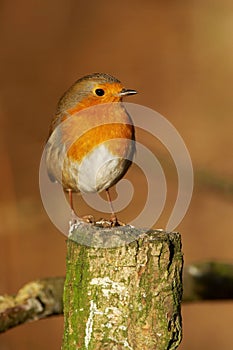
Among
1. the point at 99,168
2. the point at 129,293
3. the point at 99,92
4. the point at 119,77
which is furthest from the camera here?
the point at 119,77

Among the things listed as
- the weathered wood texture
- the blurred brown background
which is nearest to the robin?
the weathered wood texture

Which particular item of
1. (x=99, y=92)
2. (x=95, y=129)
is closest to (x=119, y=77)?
(x=99, y=92)

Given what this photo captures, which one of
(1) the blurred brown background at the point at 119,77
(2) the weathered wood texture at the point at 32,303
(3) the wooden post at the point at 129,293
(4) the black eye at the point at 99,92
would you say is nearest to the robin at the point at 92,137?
(4) the black eye at the point at 99,92

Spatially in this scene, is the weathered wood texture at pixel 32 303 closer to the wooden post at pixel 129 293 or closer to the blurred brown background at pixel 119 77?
the wooden post at pixel 129 293

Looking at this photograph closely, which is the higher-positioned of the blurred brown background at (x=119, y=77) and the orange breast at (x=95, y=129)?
the blurred brown background at (x=119, y=77)

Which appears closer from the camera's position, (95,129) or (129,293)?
(129,293)

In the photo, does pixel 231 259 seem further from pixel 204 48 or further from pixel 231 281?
pixel 231 281

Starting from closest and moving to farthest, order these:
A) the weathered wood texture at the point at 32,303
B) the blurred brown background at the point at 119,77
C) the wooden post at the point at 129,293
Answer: the wooden post at the point at 129,293
the weathered wood texture at the point at 32,303
the blurred brown background at the point at 119,77

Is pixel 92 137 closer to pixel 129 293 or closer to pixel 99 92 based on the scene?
pixel 99 92
